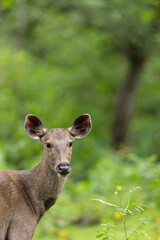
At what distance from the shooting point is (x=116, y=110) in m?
20.3

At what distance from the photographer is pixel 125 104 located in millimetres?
20016

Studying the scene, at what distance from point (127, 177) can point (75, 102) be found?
1128 centimetres

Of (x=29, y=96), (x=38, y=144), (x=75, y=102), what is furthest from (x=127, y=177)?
(x=75, y=102)

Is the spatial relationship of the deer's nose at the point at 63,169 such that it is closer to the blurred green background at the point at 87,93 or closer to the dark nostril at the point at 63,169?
the dark nostril at the point at 63,169

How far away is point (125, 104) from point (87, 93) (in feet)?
9.98

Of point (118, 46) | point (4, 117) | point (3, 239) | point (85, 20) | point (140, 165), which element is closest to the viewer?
point (3, 239)

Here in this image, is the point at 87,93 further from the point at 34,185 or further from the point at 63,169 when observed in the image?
the point at 63,169

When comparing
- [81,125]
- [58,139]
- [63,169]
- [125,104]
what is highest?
[125,104]

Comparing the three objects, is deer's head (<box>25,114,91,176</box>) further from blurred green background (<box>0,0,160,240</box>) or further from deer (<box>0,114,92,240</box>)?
blurred green background (<box>0,0,160,240</box>)

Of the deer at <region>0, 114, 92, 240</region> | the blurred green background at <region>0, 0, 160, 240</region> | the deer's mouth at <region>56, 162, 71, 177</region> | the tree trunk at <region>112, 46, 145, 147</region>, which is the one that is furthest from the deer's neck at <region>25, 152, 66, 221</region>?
the tree trunk at <region>112, 46, 145, 147</region>

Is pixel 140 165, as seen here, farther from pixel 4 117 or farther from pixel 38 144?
pixel 4 117

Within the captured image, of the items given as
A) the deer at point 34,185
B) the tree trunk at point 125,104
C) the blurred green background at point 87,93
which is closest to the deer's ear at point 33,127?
the deer at point 34,185

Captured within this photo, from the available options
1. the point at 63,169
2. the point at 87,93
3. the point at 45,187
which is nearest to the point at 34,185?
the point at 45,187

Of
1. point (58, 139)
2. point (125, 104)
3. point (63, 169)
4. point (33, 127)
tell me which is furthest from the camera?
point (125, 104)
